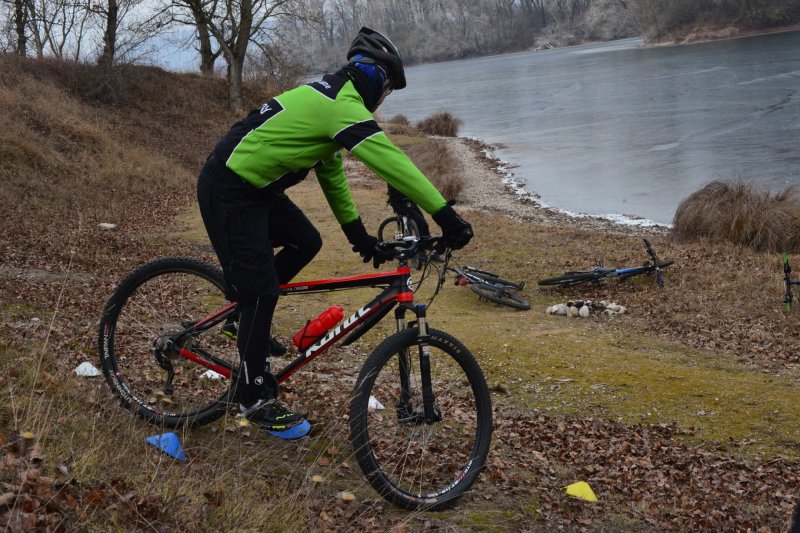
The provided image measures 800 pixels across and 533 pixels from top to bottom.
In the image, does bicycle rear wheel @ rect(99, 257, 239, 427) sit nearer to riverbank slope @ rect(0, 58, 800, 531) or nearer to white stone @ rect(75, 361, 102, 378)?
riverbank slope @ rect(0, 58, 800, 531)

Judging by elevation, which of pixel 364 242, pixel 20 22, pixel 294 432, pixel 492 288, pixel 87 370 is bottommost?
pixel 492 288

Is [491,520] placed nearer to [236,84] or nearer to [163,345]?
[163,345]

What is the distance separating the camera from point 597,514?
462 cm

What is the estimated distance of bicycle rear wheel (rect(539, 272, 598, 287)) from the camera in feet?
39.3

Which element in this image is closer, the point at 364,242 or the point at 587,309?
the point at 364,242

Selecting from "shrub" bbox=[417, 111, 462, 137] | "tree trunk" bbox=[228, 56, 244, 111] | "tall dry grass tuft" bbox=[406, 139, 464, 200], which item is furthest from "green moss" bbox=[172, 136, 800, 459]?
"shrub" bbox=[417, 111, 462, 137]

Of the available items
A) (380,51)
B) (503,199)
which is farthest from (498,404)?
(503,199)

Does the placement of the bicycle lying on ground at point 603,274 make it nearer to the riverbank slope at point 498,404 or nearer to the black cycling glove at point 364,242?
the riverbank slope at point 498,404

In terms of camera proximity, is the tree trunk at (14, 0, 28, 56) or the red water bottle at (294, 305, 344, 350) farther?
the tree trunk at (14, 0, 28, 56)

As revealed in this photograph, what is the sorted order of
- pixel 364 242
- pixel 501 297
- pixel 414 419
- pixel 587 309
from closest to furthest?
pixel 414 419
pixel 364 242
pixel 587 309
pixel 501 297

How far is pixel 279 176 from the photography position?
160 inches

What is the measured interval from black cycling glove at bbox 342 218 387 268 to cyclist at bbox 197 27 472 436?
13 mm

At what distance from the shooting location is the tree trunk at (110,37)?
106 ft

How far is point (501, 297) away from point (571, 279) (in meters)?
1.27
